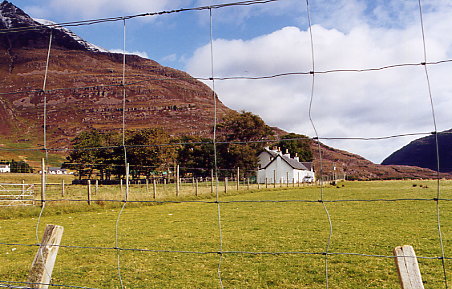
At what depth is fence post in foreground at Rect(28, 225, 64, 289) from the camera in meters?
3.25

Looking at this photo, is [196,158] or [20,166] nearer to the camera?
[20,166]

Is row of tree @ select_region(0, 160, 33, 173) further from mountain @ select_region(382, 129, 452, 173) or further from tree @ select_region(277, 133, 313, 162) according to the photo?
tree @ select_region(277, 133, 313, 162)

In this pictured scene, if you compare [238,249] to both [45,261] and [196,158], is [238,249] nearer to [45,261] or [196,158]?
[45,261]

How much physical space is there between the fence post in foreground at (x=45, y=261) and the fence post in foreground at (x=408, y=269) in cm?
277

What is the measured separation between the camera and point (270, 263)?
581 centimetres

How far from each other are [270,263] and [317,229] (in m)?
4.01

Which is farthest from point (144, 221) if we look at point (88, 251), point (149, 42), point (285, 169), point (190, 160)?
point (285, 169)

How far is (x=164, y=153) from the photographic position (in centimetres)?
4031

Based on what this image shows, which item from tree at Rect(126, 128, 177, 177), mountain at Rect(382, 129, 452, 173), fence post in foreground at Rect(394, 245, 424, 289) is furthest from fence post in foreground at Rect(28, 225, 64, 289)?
tree at Rect(126, 128, 177, 177)

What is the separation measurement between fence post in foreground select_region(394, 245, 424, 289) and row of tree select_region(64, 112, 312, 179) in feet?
76.1

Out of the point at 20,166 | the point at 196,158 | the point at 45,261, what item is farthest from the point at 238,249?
the point at 196,158

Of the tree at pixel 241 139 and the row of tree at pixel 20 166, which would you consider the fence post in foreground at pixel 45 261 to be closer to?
the row of tree at pixel 20 166

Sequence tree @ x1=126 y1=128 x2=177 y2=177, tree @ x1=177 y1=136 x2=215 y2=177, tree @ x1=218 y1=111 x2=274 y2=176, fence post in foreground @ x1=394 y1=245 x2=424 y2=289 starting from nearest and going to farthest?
fence post in foreground @ x1=394 y1=245 x2=424 y2=289
tree @ x1=126 y1=128 x2=177 y2=177
tree @ x1=177 y1=136 x2=215 y2=177
tree @ x1=218 y1=111 x2=274 y2=176

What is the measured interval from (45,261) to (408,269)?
294 cm
